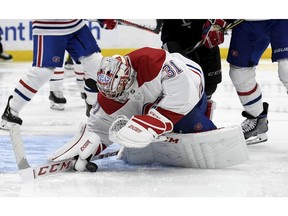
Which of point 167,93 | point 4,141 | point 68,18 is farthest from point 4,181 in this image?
point 68,18

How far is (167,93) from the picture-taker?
287 cm

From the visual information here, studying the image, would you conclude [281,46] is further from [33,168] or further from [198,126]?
[33,168]

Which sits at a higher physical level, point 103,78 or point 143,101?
point 103,78

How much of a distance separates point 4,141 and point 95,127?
796 mm

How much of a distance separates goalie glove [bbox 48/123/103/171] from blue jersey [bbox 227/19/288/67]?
2.89ft

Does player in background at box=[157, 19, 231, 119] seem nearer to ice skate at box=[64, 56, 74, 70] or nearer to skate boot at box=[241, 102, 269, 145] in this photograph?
skate boot at box=[241, 102, 269, 145]

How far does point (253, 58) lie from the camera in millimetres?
3559

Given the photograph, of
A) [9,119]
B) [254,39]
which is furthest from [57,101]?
[254,39]

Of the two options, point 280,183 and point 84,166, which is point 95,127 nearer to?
point 84,166

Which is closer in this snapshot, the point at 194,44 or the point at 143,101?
the point at 143,101

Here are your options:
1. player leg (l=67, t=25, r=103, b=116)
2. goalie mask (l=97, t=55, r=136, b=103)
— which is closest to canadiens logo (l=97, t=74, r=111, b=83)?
goalie mask (l=97, t=55, r=136, b=103)

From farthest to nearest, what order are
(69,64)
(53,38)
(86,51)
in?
1. (69,64)
2. (86,51)
3. (53,38)

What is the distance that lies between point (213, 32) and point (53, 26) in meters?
0.77

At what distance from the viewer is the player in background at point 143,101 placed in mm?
2830
